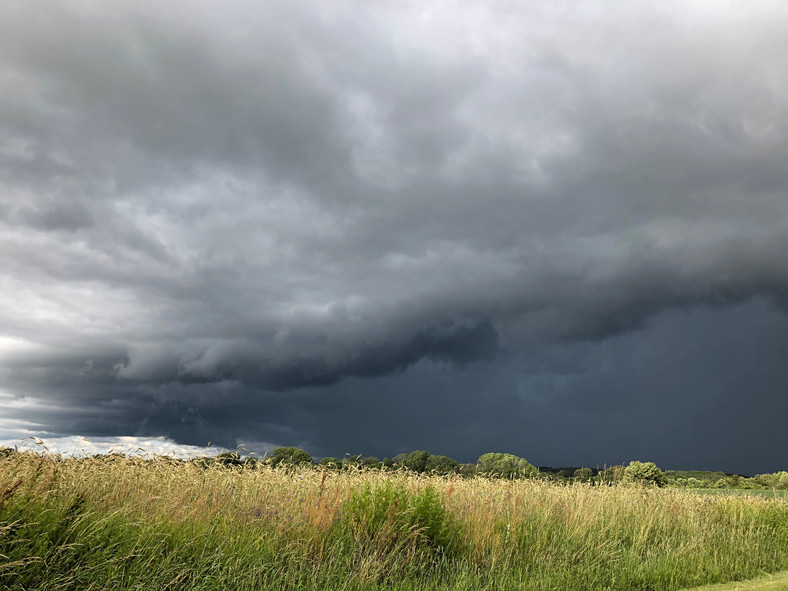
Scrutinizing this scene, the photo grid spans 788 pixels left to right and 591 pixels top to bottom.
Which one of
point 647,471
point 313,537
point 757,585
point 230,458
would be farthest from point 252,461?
point 647,471

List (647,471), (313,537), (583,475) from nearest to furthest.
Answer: (313,537) → (583,475) → (647,471)

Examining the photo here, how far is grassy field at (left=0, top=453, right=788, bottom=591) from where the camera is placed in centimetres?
596

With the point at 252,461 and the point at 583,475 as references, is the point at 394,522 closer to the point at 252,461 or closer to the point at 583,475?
the point at 252,461

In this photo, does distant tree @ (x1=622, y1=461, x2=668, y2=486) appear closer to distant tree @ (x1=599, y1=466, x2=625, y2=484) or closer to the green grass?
distant tree @ (x1=599, y1=466, x2=625, y2=484)

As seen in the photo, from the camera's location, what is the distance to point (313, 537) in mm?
7543

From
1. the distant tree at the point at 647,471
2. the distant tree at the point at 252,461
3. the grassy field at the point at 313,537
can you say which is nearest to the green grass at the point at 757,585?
the grassy field at the point at 313,537

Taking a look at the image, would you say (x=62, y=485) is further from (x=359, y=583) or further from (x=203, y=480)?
(x=359, y=583)

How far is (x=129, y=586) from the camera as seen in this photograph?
18.9 feet

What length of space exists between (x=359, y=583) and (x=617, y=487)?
11633 mm

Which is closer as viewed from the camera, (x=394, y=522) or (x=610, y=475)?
(x=394, y=522)

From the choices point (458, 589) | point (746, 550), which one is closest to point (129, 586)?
point (458, 589)

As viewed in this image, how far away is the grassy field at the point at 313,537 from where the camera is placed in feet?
19.6

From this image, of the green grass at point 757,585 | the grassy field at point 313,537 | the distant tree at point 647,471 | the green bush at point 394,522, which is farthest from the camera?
the distant tree at point 647,471

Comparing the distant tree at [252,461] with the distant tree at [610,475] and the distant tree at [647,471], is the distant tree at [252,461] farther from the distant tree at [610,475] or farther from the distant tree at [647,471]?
the distant tree at [647,471]
